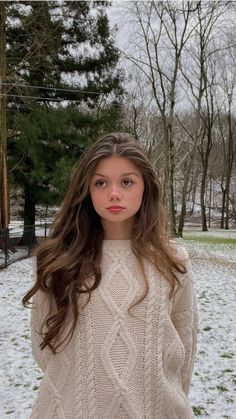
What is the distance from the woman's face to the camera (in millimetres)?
1396

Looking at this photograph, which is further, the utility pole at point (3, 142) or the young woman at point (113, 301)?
the utility pole at point (3, 142)

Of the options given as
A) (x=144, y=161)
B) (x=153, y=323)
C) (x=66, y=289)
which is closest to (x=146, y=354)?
(x=153, y=323)

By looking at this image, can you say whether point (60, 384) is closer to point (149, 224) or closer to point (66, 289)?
point (66, 289)

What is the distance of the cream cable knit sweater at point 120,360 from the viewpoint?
127 cm

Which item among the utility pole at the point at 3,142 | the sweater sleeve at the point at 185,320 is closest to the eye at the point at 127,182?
the sweater sleeve at the point at 185,320

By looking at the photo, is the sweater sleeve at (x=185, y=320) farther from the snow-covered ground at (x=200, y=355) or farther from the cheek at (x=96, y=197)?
the snow-covered ground at (x=200, y=355)

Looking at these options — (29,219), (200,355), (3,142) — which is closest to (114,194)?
(200,355)

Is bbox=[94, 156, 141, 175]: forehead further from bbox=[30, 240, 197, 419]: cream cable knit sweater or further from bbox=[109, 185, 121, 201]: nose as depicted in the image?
bbox=[30, 240, 197, 419]: cream cable knit sweater

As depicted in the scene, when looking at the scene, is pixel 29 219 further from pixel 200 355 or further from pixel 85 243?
pixel 85 243

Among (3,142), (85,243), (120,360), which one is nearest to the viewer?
(120,360)

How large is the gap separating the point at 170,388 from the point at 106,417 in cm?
22

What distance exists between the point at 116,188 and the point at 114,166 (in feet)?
0.25

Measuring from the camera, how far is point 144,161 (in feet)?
4.75

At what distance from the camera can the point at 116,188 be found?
139cm
